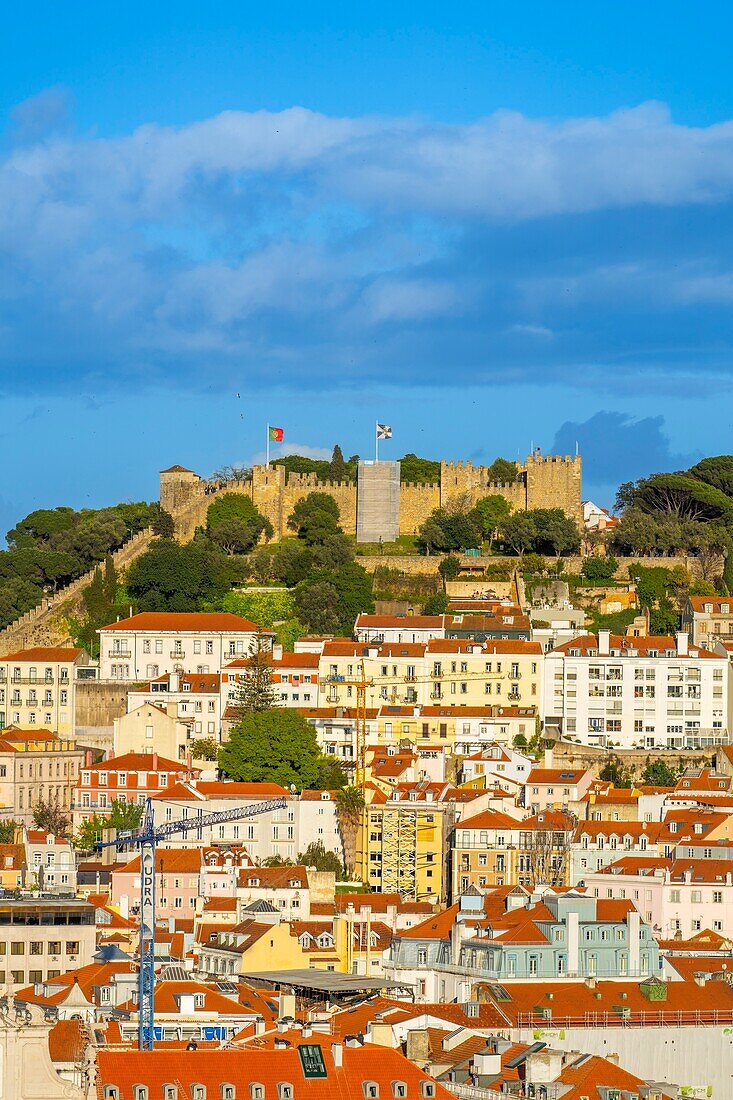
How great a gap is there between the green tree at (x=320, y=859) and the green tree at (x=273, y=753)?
3480mm

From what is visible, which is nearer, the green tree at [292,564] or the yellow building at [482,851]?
the yellow building at [482,851]

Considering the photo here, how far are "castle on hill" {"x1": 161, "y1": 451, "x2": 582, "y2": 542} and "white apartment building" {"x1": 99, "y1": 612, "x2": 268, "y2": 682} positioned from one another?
517 inches

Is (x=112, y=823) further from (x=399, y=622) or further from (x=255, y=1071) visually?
(x=255, y=1071)

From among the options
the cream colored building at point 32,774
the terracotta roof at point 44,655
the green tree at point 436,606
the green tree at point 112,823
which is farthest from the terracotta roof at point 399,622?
the green tree at point 112,823

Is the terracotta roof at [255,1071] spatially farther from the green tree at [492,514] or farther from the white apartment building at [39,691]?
the green tree at [492,514]

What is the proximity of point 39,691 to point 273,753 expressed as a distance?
423 inches

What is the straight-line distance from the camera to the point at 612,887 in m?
67.6

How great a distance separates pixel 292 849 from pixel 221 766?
16.0ft

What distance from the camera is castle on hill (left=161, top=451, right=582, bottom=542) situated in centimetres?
10088

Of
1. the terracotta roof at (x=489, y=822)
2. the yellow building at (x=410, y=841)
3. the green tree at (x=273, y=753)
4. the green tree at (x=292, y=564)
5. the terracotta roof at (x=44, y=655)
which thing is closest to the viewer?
the terracotta roof at (x=489, y=822)

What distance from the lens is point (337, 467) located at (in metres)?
105

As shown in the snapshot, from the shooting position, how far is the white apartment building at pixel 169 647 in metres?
87.4

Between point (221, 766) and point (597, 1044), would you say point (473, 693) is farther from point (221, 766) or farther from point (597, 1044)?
point (597, 1044)

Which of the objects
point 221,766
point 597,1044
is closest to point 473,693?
point 221,766
